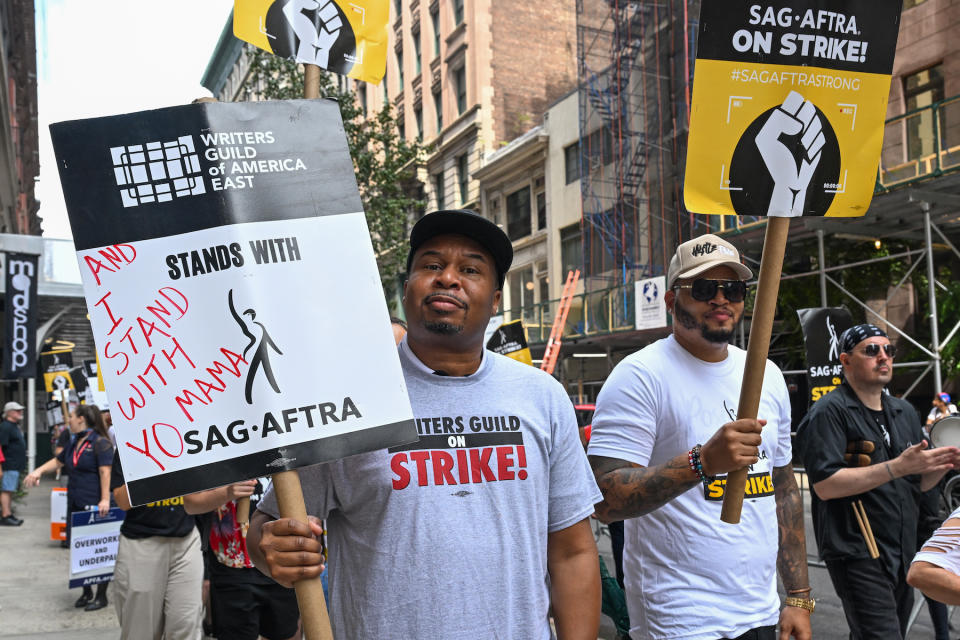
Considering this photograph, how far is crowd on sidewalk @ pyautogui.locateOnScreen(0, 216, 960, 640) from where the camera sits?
85.0 inches

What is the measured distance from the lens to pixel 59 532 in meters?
11.3

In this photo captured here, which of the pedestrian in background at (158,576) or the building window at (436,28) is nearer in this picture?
the pedestrian in background at (158,576)

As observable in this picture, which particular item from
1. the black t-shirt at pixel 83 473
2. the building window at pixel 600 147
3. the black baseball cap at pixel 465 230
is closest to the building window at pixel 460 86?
the building window at pixel 600 147

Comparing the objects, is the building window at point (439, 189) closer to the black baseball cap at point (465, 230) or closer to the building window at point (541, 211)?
the building window at point (541, 211)

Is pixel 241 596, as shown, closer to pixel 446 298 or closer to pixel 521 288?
pixel 446 298

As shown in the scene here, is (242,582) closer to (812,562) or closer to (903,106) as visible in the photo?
(812,562)

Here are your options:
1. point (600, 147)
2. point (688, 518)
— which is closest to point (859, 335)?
point (688, 518)

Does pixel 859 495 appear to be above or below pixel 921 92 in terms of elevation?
below

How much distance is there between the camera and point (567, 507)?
7.86 ft

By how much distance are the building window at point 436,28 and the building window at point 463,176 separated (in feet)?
16.0

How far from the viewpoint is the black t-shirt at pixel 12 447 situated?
47.2 ft

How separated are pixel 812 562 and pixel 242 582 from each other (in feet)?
19.9

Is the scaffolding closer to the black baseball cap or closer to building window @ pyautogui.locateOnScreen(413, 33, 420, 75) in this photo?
building window @ pyautogui.locateOnScreen(413, 33, 420, 75)

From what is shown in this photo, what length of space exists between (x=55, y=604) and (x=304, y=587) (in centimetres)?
791
